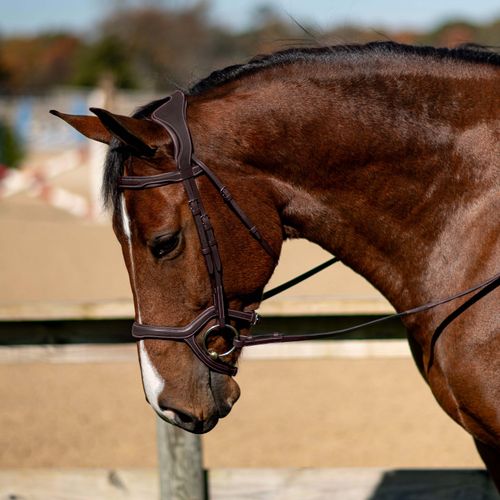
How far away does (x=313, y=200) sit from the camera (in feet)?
8.64

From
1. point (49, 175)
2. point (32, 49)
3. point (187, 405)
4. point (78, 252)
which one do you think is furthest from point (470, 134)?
point (32, 49)

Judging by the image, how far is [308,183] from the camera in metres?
2.63

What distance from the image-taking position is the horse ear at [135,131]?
2.34 m

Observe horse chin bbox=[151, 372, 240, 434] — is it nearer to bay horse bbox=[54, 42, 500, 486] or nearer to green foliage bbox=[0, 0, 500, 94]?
bay horse bbox=[54, 42, 500, 486]

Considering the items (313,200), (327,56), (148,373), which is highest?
(327,56)

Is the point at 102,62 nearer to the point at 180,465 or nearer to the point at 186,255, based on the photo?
the point at 180,465

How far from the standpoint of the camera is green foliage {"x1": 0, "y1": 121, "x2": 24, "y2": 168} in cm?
2483

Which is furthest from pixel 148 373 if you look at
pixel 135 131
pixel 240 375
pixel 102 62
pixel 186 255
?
→ pixel 102 62

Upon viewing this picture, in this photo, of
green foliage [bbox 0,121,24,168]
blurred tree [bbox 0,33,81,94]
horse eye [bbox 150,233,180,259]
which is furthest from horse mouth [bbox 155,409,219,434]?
blurred tree [bbox 0,33,81,94]

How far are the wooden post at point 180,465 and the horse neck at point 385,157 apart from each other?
4.40 feet

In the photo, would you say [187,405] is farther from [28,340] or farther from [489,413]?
[28,340]

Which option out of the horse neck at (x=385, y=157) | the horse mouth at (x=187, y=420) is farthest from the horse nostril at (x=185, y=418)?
the horse neck at (x=385, y=157)

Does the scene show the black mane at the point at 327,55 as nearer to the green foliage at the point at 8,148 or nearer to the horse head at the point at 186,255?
the horse head at the point at 186,255

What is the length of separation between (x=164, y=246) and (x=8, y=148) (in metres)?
23.8
